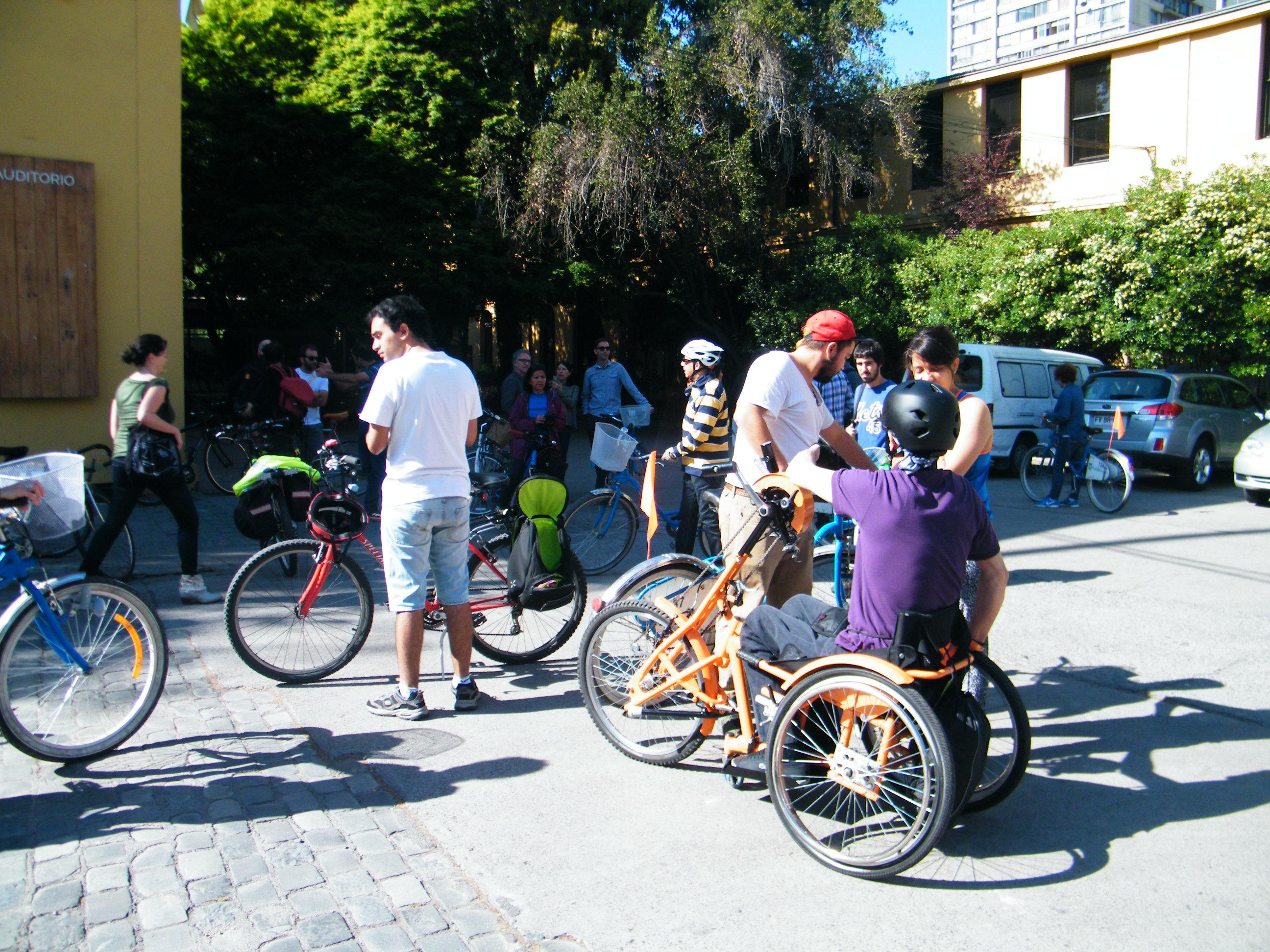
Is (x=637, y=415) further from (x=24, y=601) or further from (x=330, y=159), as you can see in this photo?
(x=330, y=159)

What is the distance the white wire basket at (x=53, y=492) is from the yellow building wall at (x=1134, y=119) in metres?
18.9

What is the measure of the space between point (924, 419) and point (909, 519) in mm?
329

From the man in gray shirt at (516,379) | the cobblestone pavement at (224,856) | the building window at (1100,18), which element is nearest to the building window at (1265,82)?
the man in gray shirt at (516,379)

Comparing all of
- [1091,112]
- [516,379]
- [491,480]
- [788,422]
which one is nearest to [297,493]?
[491,480]

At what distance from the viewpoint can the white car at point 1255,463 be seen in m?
11.8

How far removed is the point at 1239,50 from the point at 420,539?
21.0m

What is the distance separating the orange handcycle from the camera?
10.5ft

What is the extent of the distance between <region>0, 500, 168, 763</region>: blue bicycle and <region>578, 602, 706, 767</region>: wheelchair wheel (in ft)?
6.04

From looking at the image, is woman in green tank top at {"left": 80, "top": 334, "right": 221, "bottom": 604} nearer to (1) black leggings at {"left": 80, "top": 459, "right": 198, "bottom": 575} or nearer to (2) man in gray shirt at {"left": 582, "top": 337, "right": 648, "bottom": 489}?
(1) black leggings at {"left": 80, "top": 459, "right": 198, "bottom": 575}

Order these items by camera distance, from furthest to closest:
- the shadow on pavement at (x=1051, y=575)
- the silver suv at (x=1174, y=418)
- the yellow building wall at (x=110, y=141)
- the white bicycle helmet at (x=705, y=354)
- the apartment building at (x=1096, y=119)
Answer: the apartment building at (x=1096, y=119), the silver suv at (x=1174, y=418), the yellow building wall at (x=110, y=141), the shadow on pavement at (x=1051, y=575), the white bicycle helmet at (x=705, y=354)

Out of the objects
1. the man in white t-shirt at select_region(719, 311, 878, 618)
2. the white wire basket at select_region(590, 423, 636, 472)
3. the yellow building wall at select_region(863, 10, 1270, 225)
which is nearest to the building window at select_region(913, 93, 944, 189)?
the yellow building wall at select_region(863, 10, 1270, 225)

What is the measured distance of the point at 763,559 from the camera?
405cm

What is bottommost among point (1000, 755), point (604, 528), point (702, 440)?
point (1000, 755)

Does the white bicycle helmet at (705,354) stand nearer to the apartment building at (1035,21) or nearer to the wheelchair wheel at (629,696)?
the wheelchair wheel at (629,696)
